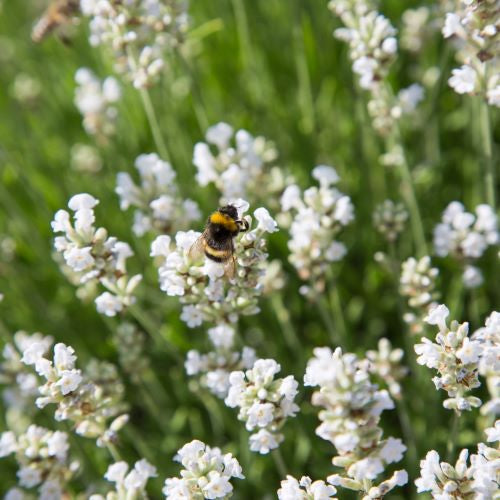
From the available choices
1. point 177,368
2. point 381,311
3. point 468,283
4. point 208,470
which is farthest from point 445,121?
point 208,470

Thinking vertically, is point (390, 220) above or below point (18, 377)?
above

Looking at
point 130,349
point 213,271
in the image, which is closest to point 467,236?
point 213,271

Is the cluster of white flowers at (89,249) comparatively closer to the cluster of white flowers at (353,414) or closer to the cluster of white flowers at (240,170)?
the cluster of white flowers at (240,170)

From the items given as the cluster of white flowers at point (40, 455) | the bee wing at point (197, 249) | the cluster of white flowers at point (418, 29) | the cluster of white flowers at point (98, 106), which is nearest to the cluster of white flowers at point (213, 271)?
the bee wing at point (197, 249)

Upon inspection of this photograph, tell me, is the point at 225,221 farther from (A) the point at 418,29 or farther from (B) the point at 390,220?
(A) the point at 418,29

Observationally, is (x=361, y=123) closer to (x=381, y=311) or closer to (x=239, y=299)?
(x=381, y=311)
